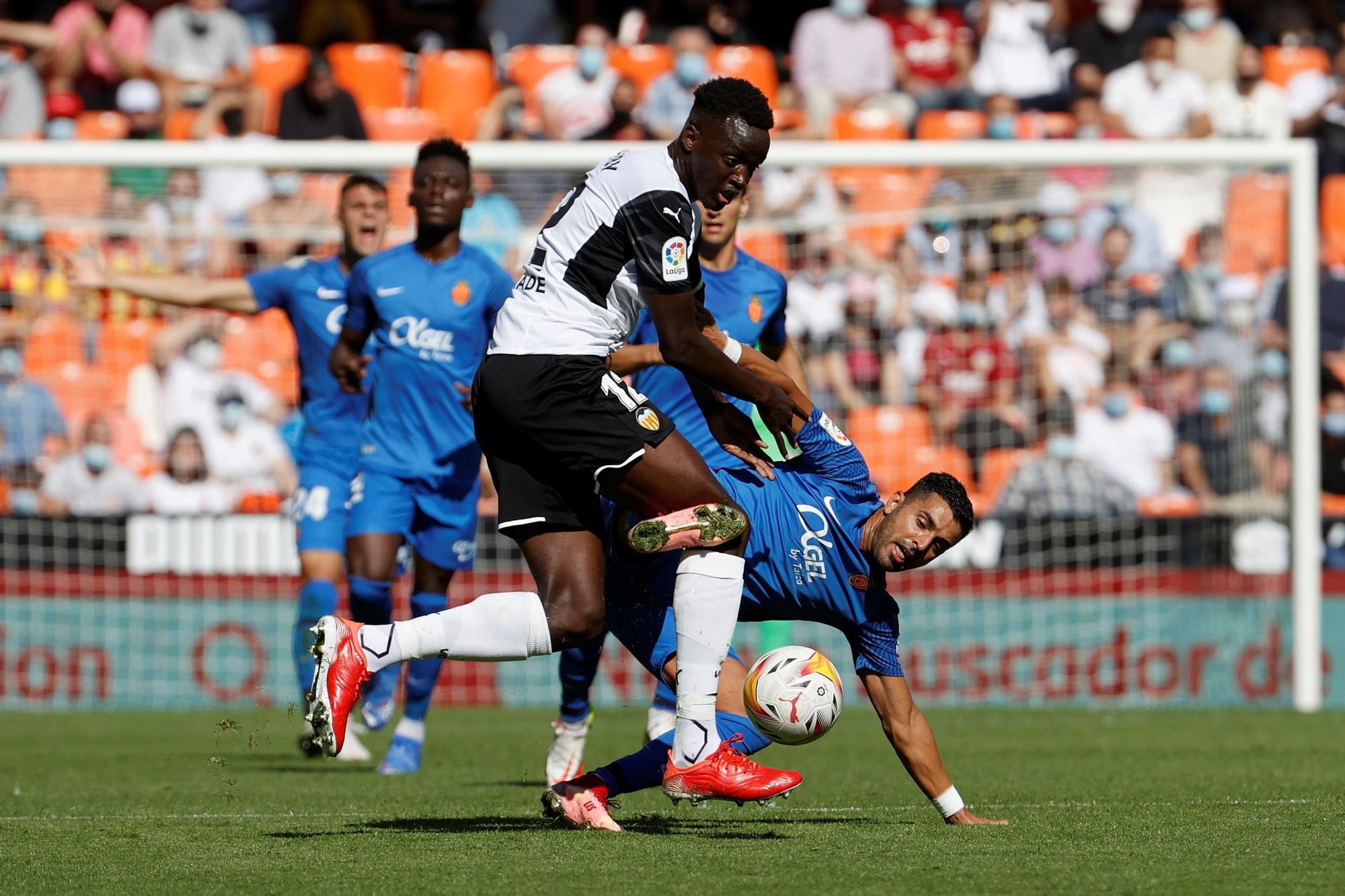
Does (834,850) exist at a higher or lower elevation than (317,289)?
lower

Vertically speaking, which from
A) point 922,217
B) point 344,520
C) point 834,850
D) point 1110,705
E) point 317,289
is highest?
point 922,217

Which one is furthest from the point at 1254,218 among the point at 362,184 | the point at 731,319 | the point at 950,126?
the point at 362,184

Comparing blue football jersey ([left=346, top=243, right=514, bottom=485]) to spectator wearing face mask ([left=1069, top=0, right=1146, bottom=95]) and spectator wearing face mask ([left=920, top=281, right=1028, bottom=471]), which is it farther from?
spectator wearing face mask ([left=1069, top=0, right=1146, bottom=95])

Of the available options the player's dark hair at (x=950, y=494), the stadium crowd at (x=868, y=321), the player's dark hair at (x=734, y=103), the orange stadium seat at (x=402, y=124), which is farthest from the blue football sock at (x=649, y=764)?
the orange stadium seat at (x=402, y=124)

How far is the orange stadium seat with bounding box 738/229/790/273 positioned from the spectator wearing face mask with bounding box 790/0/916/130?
12.6 feet

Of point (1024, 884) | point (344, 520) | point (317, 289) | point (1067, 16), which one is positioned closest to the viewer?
point (1024, 884)

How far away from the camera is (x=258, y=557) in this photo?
1345 centimetres

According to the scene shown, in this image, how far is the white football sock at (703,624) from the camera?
5.82m

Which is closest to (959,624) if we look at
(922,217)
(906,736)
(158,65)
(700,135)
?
(922,217)

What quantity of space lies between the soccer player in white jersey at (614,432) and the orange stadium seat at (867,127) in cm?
1206

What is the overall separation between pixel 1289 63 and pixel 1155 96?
2.06 metres

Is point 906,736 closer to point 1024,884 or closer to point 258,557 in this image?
point 1024,884

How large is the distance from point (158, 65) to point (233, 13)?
108 centimetres

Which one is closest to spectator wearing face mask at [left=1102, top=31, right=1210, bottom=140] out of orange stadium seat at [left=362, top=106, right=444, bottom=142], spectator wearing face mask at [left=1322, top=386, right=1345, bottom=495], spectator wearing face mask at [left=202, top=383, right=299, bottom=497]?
spectator wearing face mask at [left=1322, top=386, right=1345, bottom=495]
